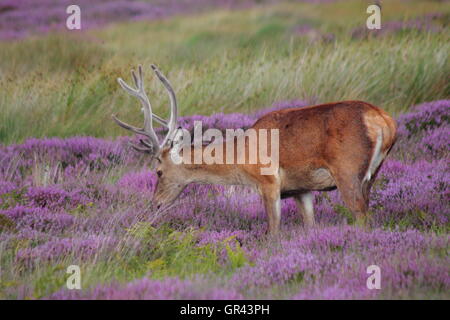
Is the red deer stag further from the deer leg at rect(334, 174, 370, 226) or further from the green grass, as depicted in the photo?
the green grass

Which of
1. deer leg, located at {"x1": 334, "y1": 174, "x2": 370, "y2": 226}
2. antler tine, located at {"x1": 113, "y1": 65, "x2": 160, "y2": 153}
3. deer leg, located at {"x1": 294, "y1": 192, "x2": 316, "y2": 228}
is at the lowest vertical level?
deer leg, located at {"x1": 294, "y1": 192, "x2": 316, "y2": 228}

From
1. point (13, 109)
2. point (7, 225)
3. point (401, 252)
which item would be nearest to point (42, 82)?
point (13, 109)

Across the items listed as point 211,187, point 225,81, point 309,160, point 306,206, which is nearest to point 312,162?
point 309,160

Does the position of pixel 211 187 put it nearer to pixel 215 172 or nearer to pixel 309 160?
pixel 215 172

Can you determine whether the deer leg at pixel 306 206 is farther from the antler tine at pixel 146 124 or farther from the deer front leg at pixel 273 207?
the antler tine at pixel 146 124

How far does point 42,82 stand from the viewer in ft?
36.5

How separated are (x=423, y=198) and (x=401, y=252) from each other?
1.43 m

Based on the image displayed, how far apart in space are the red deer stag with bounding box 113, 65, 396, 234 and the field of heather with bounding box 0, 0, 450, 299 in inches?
10.8

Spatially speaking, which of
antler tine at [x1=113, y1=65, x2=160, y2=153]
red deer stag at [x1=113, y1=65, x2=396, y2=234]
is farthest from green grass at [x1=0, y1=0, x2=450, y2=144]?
red deer stag at [x1=113, y1=65, x2=396, y2=234]

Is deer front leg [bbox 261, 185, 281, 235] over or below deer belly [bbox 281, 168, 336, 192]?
below

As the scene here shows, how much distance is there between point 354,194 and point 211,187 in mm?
2198

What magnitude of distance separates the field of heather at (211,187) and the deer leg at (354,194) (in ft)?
0.38

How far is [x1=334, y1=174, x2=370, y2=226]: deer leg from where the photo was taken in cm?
594

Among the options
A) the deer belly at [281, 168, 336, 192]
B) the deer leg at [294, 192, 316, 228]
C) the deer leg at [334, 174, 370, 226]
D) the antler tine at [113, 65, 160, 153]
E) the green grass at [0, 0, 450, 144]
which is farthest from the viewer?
the green grass at [0, 0, 450, 144]
